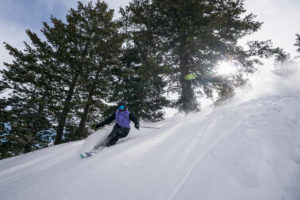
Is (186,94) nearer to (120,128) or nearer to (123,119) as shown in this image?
(123,119)

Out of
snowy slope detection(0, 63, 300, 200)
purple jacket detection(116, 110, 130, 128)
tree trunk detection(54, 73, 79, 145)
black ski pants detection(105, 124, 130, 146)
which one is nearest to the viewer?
snowy slope detection(0, 63, 300, 200)

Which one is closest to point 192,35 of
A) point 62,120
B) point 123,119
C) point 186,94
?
point 186,94

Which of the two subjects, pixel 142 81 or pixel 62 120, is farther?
pixel 62 120

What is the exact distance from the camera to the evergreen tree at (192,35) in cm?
944

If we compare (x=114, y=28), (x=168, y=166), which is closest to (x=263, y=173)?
(x=168, y=166)

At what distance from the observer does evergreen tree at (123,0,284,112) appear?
9.44m

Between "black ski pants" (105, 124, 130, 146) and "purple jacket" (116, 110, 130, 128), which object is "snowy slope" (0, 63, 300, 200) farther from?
"purple jacket" (116, 110, 130, 128)

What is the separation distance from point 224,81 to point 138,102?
20.8 feet

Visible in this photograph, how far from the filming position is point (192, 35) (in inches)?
361

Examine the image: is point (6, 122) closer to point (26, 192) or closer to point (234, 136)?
point (26, 192)

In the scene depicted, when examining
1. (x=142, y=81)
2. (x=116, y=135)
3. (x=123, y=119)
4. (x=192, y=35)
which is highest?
(x=192, y=35)

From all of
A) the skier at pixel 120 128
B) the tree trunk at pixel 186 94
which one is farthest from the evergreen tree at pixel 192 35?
the skier at pixel 120 128

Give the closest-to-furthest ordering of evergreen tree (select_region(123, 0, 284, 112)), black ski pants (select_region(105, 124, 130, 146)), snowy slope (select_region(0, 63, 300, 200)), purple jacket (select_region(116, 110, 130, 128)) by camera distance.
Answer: snowy slope (select_region(0, 63, 300, 200)), black ski pants (select_region(105, 124, 130, 146)), purple jacket (select_region(116, 110, 130, 128)), evergreen tree (select_region(123, 0, 284, 112))

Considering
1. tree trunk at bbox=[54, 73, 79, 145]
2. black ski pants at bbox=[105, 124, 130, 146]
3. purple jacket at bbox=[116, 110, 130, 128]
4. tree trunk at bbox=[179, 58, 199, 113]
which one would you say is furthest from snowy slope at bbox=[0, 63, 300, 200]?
tree trunk at bbox=[54, 73, 79, 145]
